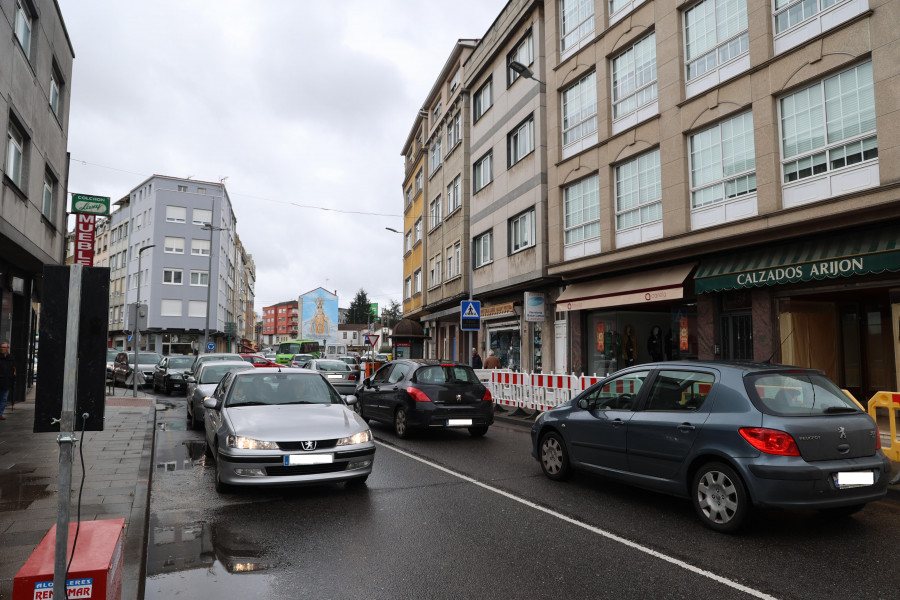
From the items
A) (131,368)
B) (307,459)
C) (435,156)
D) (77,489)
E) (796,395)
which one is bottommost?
(77,489)

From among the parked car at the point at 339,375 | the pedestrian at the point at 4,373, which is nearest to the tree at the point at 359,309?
the parked car at the point at 339,375

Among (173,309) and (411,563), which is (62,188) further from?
(173,309)

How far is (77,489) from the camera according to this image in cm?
612

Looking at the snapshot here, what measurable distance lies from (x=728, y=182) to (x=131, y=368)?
2691 centimetres

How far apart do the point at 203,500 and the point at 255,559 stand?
2.19 metres

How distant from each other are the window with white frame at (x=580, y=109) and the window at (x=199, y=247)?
48.7 metres

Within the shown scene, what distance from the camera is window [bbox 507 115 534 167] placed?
2156 cm

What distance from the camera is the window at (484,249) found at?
24.7 meters

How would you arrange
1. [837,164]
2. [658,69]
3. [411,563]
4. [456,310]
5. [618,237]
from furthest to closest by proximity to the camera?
1. [456,310]
2. [618,237]
3. [658,69]
4. [837,164]
5. [411,563]

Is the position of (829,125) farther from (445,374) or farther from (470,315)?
(470,315)

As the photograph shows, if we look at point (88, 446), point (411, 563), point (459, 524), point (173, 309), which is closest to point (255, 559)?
point (411, 563)

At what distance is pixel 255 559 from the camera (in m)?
4.63

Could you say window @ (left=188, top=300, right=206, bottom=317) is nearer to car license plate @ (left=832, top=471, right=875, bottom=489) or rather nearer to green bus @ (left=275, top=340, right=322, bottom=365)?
green bus @ (left=275, top=340, right=322, bottom=365)

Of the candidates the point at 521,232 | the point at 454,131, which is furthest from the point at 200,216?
the point at 521,232
